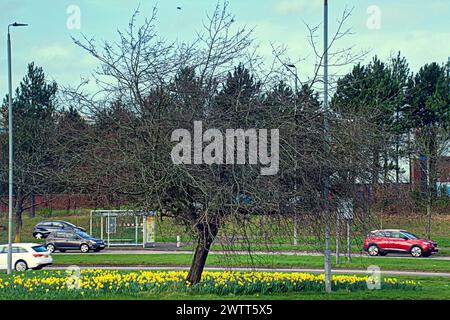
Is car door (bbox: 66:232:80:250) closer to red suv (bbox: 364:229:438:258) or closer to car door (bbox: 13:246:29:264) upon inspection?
car door (bbox: 13:246:29:264)

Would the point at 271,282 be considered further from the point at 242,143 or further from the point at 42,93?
the point at 42,93

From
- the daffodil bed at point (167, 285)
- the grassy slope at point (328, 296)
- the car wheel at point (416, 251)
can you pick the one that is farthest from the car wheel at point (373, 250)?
the daffodil bed at point (167, 285)

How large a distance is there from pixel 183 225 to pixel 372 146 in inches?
156

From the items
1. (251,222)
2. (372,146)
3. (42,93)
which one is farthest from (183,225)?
(42,93)

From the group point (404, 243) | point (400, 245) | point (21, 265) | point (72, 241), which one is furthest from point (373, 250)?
point (21, 265)

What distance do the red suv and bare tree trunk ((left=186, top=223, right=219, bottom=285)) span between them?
21.3 meters

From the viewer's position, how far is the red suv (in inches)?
1421

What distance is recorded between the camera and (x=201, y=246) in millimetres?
15008

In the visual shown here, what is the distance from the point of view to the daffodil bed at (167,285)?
15289 millimetres

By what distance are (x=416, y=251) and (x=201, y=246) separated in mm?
23750

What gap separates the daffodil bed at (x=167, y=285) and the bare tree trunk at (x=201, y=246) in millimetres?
209

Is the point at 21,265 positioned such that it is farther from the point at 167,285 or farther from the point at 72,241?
the point at 167,285

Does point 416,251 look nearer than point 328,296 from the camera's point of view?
No

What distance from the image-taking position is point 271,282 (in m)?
16.4
